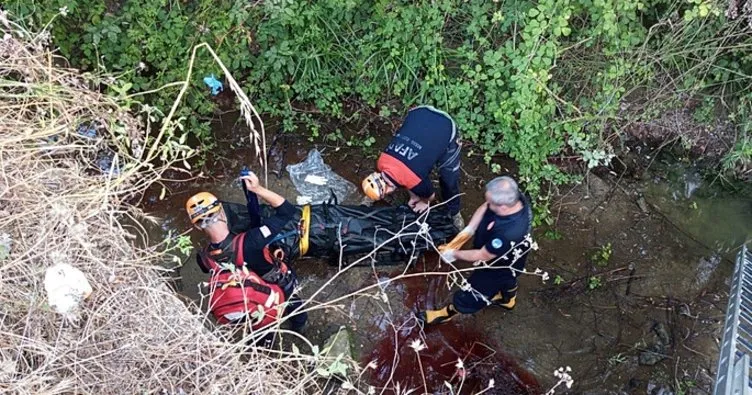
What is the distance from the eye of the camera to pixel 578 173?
20.1ft

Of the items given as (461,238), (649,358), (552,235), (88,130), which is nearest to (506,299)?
(461,238)

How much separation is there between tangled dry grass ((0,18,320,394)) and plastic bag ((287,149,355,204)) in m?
2.99

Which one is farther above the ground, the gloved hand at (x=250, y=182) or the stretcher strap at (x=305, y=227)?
the gloved hand at (x=250, y=182)

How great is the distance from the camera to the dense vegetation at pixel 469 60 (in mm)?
5113

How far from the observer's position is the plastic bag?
230 inches

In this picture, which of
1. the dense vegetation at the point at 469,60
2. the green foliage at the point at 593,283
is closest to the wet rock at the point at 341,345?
the dense vegetation at the point at 469,60

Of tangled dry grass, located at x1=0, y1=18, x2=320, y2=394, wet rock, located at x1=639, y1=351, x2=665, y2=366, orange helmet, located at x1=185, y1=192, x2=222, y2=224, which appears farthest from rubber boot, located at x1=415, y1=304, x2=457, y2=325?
tangled dry grass, located at x1=0, y1=18, x2=320, y2=394

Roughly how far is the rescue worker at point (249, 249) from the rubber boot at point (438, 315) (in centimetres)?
109

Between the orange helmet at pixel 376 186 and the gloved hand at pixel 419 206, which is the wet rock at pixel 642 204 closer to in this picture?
the gloved hand at pixel 419 206

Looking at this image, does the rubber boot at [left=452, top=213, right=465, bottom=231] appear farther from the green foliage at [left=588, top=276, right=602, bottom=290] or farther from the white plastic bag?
the white plastic bag

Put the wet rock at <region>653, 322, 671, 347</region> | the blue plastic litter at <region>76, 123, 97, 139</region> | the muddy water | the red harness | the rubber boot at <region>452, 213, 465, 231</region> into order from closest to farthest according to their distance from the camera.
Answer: the blue plastic litter at <region>76, 123, 97, 139</region> < the red harness < the muddy water < the wet rock at <region>653, 322, 671, 347</region> < the rubber boot at <region>452, 213, 465, 231</region>

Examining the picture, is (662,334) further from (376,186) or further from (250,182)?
(250,182)

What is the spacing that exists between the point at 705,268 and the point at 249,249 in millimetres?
4400

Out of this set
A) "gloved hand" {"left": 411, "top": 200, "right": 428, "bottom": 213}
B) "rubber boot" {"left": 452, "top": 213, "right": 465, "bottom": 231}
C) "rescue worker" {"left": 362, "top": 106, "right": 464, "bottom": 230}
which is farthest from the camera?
"rubber boot" {"left": 452, "top": 213, "right": 465, "bottom": 231}
